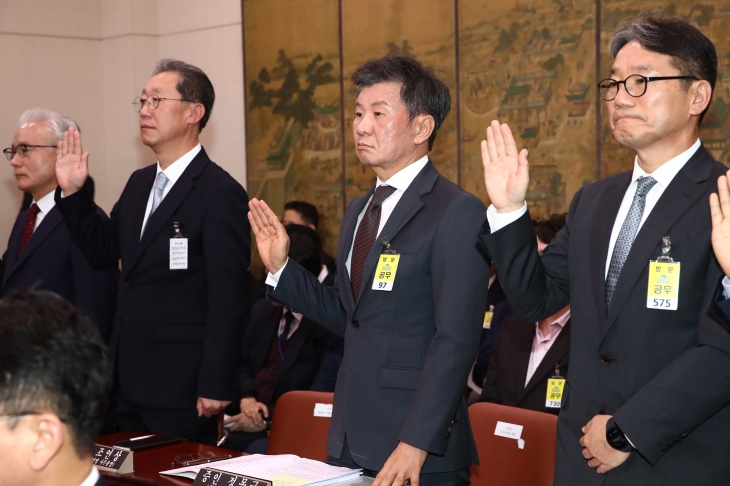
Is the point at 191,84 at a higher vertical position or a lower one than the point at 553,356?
higher

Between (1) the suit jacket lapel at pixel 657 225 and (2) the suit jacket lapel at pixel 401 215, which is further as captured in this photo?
(2) the suit jacket lapel at pixel 401 215

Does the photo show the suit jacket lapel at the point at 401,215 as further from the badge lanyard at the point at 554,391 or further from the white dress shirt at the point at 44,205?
the white dress shirt at the point at 44,205

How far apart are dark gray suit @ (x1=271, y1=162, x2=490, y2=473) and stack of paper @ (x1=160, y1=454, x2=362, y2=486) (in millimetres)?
149

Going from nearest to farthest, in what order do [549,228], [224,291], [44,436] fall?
[44,436], [224,291], [549,228]

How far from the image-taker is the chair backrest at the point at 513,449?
2.90m

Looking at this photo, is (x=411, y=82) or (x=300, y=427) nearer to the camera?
(x=411, y=82)

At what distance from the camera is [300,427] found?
3355mm

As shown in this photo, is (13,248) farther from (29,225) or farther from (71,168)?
(71,168)

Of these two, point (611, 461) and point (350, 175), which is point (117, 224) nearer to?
point (611, 461)

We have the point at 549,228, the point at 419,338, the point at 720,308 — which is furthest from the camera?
the point at 549,228

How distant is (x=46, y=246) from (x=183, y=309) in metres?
1.20

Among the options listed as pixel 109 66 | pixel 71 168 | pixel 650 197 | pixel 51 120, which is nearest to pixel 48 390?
pixel 650 197

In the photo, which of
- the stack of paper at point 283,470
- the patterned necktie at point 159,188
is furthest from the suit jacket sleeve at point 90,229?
the stack of paper at point 283,470

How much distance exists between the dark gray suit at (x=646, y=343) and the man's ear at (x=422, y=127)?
21.3 inches
